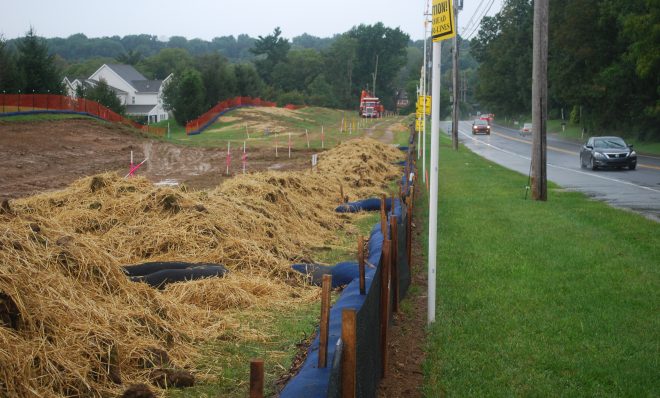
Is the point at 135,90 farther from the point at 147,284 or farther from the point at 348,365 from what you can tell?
the point at 348,365

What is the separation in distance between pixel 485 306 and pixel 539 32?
13078mm

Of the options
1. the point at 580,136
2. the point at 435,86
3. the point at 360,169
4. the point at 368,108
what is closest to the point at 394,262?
the point at 435,86

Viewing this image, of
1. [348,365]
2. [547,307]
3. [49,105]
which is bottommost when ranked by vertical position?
[547,307]

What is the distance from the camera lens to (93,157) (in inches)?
1406

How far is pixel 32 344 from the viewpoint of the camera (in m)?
5.95

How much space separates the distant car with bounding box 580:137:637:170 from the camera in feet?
114

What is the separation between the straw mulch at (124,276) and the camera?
611cm

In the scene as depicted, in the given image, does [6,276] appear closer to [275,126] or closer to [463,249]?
[463,249]

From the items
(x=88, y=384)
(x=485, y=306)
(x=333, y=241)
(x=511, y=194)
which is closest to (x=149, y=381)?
(x=88, y=384)

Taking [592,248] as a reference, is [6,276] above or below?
above

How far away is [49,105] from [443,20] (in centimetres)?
4447

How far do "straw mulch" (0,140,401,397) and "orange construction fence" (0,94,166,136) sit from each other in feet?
107

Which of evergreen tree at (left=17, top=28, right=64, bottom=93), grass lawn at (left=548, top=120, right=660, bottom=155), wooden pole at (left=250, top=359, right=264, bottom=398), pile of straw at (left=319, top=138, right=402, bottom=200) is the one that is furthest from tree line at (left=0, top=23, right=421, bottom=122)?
wooden pole at (left=250, top=359, right=264, bottom=398)

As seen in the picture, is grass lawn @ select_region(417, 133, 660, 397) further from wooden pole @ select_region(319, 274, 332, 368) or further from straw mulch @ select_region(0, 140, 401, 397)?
straw mulch @ select_region(0, 140, 401, 397)
